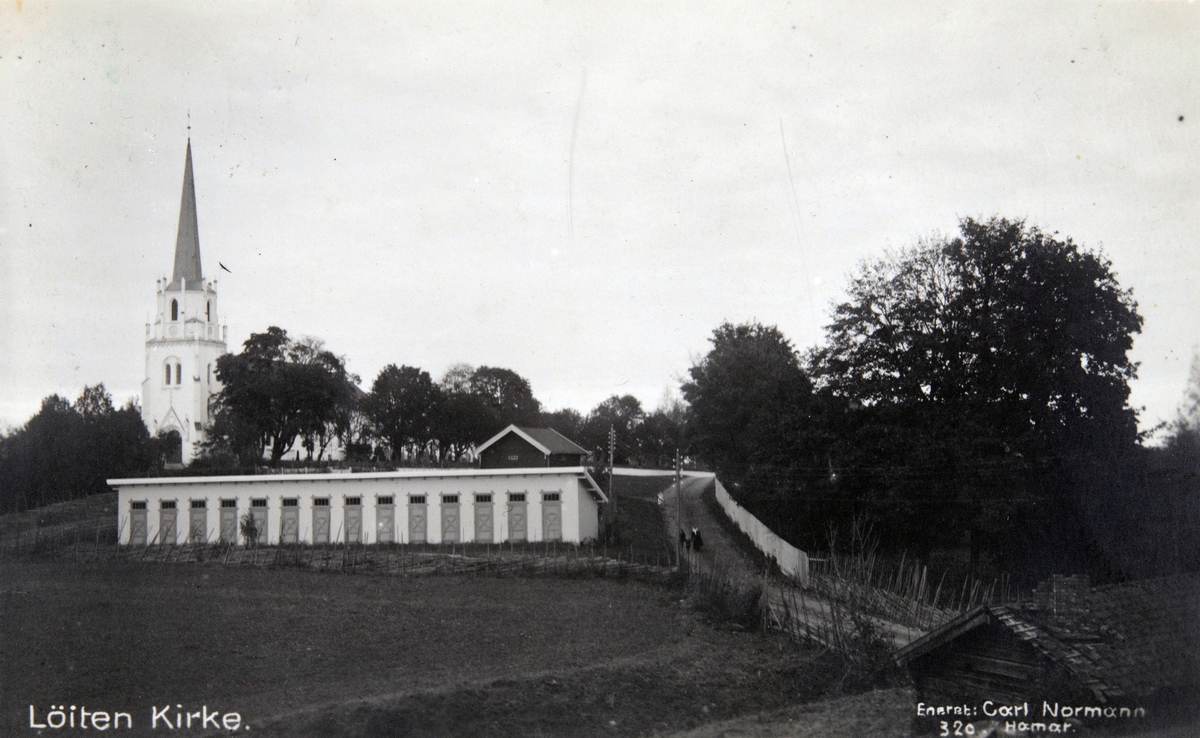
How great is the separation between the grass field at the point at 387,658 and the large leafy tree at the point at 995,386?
49.0 feet

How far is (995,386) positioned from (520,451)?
840 inches

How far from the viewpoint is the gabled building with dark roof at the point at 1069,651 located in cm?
1273

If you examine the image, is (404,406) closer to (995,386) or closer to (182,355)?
(182,355)

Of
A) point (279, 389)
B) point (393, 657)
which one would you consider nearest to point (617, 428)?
point (279, 389)

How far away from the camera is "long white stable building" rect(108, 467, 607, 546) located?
39781 mm

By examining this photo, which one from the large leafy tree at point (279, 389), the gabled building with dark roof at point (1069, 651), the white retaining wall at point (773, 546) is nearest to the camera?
the gabled building with dark roof at point (1069, 651)

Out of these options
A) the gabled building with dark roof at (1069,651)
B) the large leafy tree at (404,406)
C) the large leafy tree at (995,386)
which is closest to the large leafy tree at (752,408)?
the large leafy tree at (995,386)

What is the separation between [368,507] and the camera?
40781mm

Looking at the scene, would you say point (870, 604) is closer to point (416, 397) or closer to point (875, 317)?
point (875, 317)

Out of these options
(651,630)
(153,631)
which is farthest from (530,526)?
(153,631)

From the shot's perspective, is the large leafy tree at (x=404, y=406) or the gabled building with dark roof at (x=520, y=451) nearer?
the gabled building with dark roof at (x=520, y=451)

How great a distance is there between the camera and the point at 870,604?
2550 cm

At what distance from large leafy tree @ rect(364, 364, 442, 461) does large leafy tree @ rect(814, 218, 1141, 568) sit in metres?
34.5

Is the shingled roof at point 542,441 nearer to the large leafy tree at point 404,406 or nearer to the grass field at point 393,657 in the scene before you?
the grass field at point 393,657
